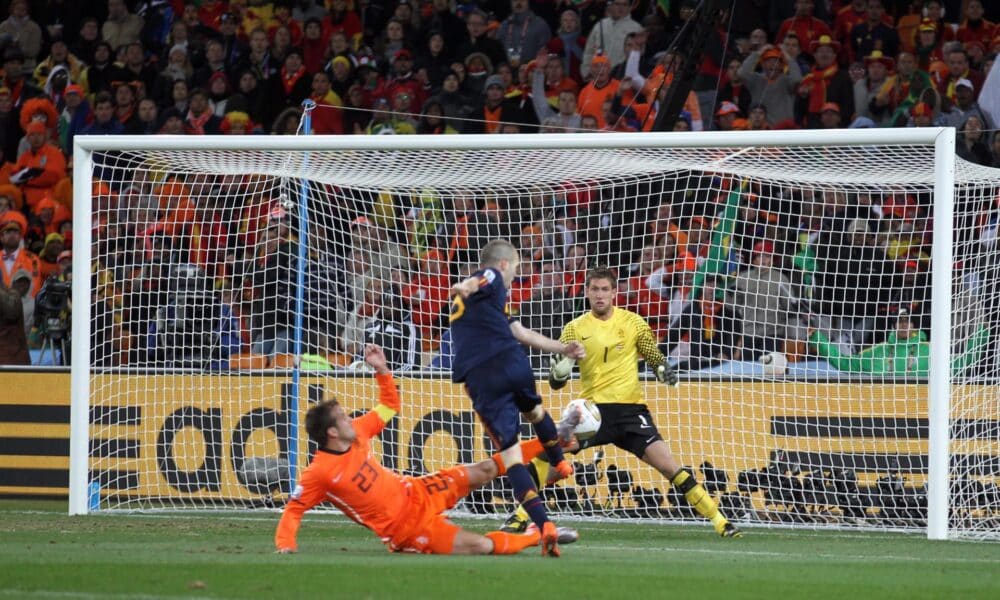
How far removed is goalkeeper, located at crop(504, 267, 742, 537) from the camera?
10.2 meters

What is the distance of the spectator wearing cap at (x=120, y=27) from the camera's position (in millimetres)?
19578

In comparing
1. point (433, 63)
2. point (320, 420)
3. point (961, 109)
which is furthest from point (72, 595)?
point (433, 63)

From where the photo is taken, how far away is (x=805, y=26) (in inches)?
642

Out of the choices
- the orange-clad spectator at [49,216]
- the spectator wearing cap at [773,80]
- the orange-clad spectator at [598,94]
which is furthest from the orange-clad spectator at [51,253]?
the spectator wearing cap at [773,80]

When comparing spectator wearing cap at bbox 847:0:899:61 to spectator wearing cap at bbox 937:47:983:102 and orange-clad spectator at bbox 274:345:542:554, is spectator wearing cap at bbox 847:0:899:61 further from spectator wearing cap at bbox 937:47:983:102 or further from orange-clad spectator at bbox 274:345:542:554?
orange-clad spectator at bbox 274:345:542:554

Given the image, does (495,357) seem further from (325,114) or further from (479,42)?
(479,42)

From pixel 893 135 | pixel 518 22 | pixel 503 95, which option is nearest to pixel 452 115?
pixel 503 95

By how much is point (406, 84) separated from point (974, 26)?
643 centimetres

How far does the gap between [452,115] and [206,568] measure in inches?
384

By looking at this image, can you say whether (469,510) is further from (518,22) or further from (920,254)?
(518,22)

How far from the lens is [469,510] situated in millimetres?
12227

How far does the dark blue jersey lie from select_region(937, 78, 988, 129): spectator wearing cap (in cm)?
743

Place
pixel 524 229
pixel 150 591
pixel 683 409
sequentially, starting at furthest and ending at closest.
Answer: pixel 524 229 → pixel 683 409 → pixel 150 591

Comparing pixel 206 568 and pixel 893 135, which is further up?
pixel 893 135
